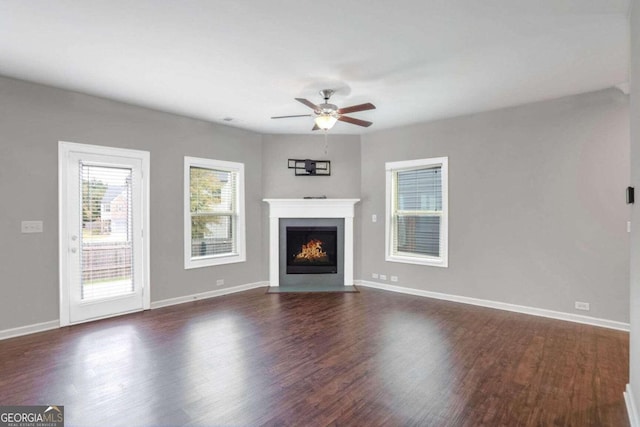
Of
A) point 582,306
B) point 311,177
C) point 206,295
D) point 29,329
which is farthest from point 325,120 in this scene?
point 29,329

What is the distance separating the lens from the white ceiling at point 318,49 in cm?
234

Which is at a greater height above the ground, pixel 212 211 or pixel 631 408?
pixel 212 211

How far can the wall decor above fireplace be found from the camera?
5.93m

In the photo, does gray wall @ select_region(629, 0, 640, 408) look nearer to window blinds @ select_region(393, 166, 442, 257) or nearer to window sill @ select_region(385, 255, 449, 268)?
window sill @ select_region(385, 255, 449, 268)

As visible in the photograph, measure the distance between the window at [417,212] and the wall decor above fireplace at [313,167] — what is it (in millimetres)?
1106

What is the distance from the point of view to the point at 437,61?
10.3 ft

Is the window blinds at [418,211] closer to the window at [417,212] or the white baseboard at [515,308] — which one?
the window at [417,212]

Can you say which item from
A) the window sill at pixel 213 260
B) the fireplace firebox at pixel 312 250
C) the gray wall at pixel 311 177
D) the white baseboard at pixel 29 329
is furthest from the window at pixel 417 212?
the white baseboard at pixel 29 329

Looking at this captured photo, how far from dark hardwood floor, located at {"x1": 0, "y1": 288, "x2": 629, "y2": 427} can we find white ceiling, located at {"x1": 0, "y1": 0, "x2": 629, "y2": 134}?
110 inches

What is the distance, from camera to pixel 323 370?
278cm

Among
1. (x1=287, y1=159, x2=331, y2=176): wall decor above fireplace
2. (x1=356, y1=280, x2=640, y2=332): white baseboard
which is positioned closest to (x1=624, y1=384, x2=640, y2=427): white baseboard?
(x1=356, y1=280, x2=640, y2=332): white baseboard

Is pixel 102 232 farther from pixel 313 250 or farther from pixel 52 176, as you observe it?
pixel 313 250

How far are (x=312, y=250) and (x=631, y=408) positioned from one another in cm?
452

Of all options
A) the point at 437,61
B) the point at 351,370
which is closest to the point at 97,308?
the point at 351,370
